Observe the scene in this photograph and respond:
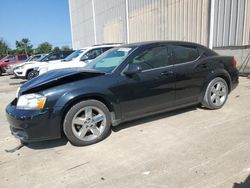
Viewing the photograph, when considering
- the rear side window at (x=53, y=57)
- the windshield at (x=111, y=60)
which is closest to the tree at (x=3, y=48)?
the rear side window at (x=53, y=57)

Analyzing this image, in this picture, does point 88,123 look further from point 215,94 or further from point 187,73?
point 215,94

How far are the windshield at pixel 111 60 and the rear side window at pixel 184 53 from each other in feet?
3.11

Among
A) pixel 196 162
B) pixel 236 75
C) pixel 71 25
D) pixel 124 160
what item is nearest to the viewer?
pixel 196 162

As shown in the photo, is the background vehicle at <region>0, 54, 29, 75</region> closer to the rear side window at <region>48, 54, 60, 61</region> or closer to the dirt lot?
the rear side window at <region>48, 54, 60, 61</region>

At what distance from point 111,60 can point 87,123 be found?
4.38ft

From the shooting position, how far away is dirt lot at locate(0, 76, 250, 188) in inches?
109

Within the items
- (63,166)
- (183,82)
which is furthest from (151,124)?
(63,166)

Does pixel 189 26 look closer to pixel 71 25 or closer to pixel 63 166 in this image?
pixel 63 166

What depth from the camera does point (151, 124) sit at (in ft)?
14.6

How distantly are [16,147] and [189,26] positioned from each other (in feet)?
30.2

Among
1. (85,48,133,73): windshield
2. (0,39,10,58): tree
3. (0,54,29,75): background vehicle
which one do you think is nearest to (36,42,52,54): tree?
→ (0,39,10,58): tree

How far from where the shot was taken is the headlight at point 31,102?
341cm

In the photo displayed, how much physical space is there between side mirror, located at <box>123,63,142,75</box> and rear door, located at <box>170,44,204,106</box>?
34.6 inches

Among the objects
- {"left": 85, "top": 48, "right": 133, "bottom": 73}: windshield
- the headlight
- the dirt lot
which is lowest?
the dirt lot
